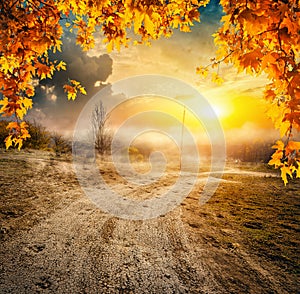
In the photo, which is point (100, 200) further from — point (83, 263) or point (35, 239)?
point (83, 263)

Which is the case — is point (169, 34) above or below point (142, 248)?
above

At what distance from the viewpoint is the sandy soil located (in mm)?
2291

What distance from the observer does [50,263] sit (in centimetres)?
255

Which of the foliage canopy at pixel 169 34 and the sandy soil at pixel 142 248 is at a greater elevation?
the foliage canopy at pixel 169 34

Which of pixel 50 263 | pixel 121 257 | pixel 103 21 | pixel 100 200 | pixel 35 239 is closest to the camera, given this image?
pixel 50 263

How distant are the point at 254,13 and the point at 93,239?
345cm

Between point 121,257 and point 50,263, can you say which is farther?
point 121,257

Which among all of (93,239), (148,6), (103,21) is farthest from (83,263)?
(103,21)

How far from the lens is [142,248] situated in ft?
9.84

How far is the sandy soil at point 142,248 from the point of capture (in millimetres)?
2291

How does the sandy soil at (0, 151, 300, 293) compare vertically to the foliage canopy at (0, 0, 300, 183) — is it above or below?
below

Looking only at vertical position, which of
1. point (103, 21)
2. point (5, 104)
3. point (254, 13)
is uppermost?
point (103, 21)

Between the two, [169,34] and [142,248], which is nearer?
[142,248]

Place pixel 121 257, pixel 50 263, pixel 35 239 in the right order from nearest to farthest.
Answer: pixel 50 263
pixel 121 257
pixel 35 239
